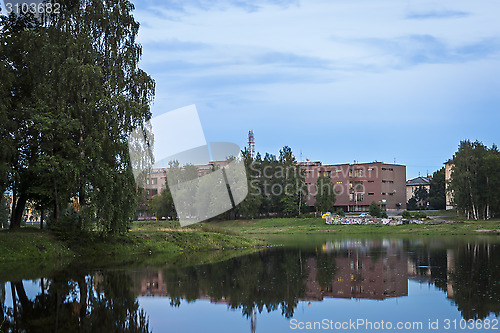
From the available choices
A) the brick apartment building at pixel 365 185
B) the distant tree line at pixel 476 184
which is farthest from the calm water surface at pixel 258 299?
the brick apartment building at pixel 365 185

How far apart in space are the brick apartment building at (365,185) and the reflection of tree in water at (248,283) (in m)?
102

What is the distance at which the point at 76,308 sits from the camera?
1585cm

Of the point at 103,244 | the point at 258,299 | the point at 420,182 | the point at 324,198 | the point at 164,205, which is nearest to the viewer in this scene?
the point at 258,299

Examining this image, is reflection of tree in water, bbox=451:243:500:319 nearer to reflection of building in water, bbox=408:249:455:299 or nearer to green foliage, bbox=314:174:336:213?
reflection of building in water, bbox=408:249:455:299

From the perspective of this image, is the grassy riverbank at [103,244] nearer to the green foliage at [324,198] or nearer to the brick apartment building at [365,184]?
the green foliage at [324,198]

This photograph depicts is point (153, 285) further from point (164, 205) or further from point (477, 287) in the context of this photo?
point (164, 205)

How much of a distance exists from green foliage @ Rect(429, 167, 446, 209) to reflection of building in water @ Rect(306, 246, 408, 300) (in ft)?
355

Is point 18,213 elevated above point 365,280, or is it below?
above

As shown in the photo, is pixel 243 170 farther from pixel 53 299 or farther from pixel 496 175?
pixel 53 299

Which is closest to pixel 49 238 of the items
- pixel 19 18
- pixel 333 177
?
pixel 19 18

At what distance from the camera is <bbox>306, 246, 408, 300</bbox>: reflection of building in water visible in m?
18.2

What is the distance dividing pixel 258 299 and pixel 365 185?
116 meters

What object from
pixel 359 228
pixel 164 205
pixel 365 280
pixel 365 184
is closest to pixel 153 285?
pixel 365 280

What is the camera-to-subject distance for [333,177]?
133125mm
